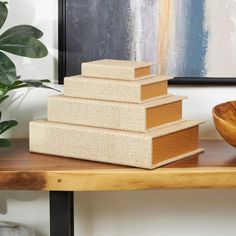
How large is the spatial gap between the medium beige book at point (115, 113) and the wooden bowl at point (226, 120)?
80 mm

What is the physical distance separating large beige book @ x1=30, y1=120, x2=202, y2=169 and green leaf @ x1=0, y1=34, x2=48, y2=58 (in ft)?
0.50

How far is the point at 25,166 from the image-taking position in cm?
125

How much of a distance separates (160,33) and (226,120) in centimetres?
26

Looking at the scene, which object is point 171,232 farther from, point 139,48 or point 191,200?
point 139,48

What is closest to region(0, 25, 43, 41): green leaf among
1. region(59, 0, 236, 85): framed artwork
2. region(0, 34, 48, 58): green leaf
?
region(0, 34, 48, 58): green leaf

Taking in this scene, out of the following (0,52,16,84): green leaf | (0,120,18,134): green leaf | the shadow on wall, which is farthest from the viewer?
the shadow on wall

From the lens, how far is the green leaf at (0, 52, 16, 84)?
46.2 inches

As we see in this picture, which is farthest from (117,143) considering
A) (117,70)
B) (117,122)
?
(117,70)

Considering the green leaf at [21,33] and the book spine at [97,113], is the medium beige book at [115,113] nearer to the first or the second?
the book spine at [97,113]

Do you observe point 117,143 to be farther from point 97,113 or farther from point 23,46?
point 23,46

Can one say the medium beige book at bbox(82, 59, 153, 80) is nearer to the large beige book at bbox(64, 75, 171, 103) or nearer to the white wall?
the large beige book at bbox(64, 75, 171, 103)

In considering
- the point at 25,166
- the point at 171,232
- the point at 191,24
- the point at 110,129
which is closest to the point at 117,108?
the point at 110,129

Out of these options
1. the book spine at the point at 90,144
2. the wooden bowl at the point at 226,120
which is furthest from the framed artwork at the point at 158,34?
the book spine at the point at 90,144

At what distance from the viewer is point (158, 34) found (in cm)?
148
